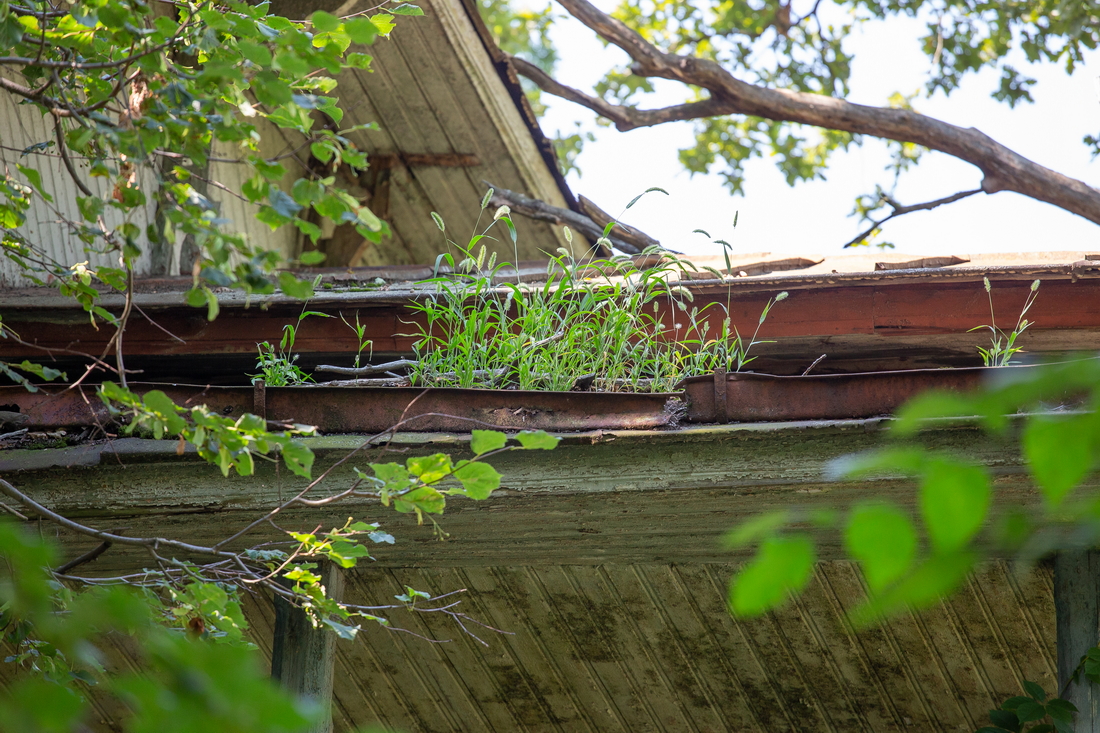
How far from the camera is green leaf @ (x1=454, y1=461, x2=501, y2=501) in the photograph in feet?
4.96

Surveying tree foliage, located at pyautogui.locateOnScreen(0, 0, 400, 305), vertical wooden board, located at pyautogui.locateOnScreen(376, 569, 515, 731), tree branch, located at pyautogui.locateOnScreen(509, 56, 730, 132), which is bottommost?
vertical wooden board, located at pyautogui.locateOnScreen(376, 569, 515, 731)

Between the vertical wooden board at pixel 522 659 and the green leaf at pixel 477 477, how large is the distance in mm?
1387

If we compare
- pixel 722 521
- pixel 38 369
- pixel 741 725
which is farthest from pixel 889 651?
pixel 38 369

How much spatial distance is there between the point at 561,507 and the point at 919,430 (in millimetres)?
844

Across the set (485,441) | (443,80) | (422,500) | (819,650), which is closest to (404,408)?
(422,500)

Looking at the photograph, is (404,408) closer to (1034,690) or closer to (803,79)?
(1034,690)

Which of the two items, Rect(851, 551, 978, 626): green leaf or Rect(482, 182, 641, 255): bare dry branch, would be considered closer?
Rect(851, 551, 978, 626): green leaf

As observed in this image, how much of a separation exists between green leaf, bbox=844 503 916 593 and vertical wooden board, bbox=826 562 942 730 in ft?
7.79

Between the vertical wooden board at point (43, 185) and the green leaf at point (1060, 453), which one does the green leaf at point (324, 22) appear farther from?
the vertical wooden board at point (43, 185)

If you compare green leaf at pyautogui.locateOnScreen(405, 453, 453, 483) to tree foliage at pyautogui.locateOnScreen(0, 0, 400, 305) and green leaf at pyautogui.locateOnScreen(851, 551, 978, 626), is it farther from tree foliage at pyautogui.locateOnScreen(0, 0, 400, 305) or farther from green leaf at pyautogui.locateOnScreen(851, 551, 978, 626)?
green leaf at pyautogui.locateOnScreen(851, 551, 978, 626)

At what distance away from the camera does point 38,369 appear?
6.11ft

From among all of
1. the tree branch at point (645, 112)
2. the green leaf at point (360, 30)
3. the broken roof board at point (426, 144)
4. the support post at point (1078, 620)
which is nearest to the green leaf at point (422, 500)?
the green leaf at point (360, 30)

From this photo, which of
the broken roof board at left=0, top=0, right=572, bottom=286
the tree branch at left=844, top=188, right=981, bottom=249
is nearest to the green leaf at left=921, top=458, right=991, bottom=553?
the broken roof board at left=0, top=0, right=572, bottom=286

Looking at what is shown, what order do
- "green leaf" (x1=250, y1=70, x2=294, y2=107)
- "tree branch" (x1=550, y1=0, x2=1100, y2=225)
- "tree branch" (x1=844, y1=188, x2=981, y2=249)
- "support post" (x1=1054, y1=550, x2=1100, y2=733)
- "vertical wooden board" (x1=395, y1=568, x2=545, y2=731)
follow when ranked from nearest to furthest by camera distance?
"green leaf" (x1=250, y1=70, x2=294, y2=107), "support post" (x1=1054, y1=550, x2=1100, y2=733), "vertical wooden board" (x1=395, y1=568, x2=545, y2=731), "tree branch" (x1=550, y1=0, x2=1100, y2=225), "tree branch" (x1=844, y1=188, x2=981, y2=249)
